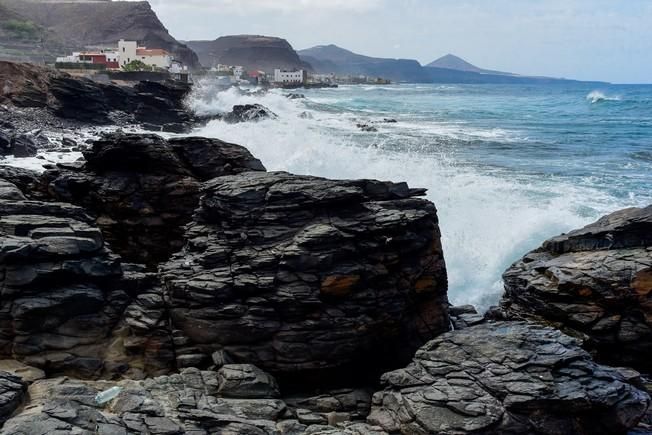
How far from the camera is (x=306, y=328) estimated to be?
11.0 meters

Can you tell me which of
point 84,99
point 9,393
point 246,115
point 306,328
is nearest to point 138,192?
point 306,328

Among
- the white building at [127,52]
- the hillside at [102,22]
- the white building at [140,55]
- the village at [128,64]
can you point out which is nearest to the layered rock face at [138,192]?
the village at [128,64]

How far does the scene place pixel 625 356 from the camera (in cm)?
1278

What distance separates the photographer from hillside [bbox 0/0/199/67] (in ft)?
530

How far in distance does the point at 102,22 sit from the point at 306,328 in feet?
598

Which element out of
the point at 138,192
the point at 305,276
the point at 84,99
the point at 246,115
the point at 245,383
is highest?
the point at 84,99

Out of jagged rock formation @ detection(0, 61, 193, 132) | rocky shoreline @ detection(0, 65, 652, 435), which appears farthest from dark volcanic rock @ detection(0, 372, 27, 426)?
jagged rock formation @ detection(0, 61, 193, 132)

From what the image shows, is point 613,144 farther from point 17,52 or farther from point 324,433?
point 17,52

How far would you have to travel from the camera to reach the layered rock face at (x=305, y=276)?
10984 millimetres

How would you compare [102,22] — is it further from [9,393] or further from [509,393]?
[509,393]

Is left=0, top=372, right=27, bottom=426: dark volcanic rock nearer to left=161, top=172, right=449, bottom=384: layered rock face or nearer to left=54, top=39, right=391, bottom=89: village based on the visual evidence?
left=161, top=172, right=449, bottom=384: layered rock face

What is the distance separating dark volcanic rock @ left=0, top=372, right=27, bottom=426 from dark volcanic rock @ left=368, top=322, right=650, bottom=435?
17.8 ft

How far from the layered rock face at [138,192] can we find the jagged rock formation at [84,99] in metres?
27.6

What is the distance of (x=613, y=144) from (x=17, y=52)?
9799cm
